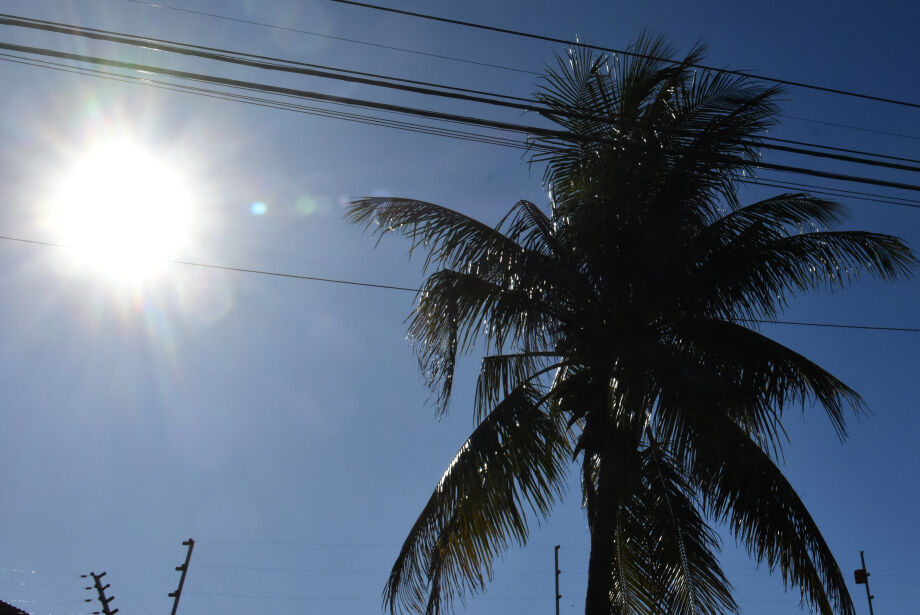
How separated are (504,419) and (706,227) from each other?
314cm

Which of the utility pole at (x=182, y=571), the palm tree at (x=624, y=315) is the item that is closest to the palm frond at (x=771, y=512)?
the palm tree at (x=624, y=315)

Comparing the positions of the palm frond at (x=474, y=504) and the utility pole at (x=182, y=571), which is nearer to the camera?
the palm frond at (x=474, y=504)

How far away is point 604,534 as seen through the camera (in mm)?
7844

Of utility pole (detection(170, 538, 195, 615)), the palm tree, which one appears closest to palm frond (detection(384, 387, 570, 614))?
the palm tree

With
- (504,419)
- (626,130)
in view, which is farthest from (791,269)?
(504,419)

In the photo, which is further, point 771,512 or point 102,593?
point 102,593

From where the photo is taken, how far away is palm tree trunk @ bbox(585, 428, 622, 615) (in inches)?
300

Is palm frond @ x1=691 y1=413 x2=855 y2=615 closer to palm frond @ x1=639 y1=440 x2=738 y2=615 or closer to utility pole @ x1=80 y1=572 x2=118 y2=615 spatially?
palm frond @ x1=639 y1=440 x2=738 y2=615

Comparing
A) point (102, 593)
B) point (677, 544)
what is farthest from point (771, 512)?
point (102, 593)

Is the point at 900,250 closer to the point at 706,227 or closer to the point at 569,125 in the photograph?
the point at 706,227

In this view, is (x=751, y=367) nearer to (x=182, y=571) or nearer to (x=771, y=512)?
(x=771, y=512)

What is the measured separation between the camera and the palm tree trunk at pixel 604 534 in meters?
7.61

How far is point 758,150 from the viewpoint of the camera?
30.1 feet

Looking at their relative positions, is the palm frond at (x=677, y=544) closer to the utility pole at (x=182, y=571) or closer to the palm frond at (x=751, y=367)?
the palm frond at (x=751, y=367)
